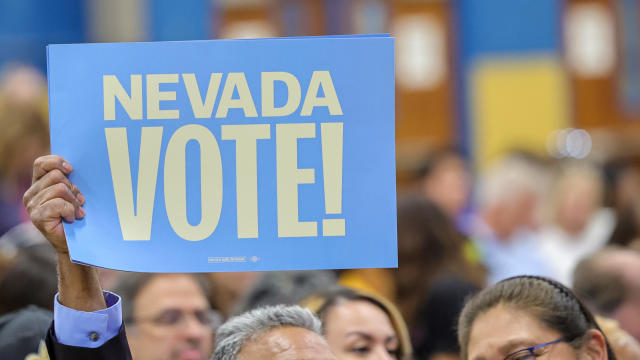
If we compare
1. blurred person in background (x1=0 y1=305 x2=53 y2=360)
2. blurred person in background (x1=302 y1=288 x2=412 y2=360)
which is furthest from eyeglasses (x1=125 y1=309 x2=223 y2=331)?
blurred person in background (x1=0 y1=305 x2=53 y2=360)

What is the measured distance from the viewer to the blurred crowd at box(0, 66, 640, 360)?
3477 mm

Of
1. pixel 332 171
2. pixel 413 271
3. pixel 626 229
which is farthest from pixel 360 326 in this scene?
pixel 626 229

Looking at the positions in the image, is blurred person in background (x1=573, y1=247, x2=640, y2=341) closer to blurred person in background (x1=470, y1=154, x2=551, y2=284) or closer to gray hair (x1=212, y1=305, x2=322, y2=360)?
gray hair (x1=212, y1=305, x2=322, y2=360)

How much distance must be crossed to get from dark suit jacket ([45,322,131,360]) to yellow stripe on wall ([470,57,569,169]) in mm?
8984

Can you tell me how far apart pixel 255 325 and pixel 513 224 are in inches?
167

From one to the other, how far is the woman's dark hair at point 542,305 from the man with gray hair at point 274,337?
48cm

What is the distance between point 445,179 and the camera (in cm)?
731

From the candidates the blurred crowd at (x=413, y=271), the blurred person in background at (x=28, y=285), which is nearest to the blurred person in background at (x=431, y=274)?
the blurred crowd at (x=413, y=271)

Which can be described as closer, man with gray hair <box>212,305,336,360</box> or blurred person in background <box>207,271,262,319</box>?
man with gray hair <box>212,305,336,360</box>

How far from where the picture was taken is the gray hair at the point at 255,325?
8.51 feet

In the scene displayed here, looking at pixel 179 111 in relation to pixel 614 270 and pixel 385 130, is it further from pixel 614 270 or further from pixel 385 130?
pixel 614 270

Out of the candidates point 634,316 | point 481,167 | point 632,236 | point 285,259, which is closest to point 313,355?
point 285,259

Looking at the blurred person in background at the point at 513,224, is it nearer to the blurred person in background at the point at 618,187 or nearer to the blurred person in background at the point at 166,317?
the blurred person in background at the point at 618,187

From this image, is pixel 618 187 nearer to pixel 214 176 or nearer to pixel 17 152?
pixel 17 152
